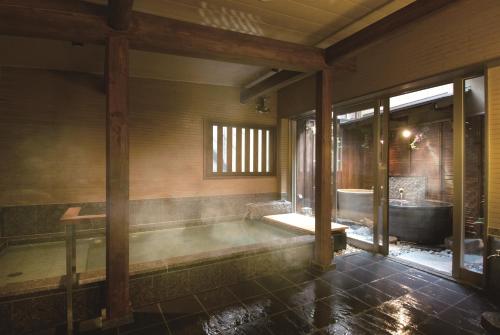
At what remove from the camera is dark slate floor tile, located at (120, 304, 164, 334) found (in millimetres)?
2412

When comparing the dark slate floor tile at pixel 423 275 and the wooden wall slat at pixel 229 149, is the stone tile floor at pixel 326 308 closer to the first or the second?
the dark slate floor tile at pixel 423 275

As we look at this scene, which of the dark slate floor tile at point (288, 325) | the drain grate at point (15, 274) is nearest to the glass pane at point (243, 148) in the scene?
the dark slate floor tile at point (288, 325)

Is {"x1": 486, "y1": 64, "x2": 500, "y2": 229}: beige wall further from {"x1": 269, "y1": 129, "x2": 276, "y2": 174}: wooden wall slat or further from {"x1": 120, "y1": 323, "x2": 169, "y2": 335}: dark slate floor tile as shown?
{"x1": 269, "y1": 129, "x2": 276, "y2": 174}: wooden wall slat

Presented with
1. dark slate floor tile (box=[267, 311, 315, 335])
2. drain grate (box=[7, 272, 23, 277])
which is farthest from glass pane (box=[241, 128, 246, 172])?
drain grate (box=[7, 272, 23, 277])

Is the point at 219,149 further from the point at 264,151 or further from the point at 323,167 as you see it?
the point at 323,167

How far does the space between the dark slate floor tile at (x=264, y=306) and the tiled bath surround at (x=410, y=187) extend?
217 inches

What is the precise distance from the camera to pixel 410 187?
688 cm

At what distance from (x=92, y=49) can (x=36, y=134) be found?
5.86 ft

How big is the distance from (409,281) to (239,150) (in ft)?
13.3

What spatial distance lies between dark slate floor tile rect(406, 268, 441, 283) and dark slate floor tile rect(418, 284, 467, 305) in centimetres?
20

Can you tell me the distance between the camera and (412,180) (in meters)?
6.86

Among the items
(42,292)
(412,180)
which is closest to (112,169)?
(42,292)

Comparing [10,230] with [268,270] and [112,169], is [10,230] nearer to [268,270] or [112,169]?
[112,169]

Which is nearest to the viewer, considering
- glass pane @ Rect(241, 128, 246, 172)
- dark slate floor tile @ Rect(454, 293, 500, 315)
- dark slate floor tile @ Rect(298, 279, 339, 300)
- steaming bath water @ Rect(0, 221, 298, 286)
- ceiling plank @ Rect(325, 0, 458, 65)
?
ceiling plank @ Rect(325, 0, 458, 65)
